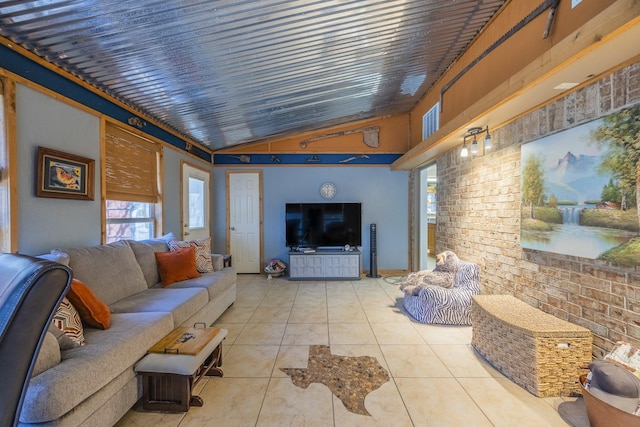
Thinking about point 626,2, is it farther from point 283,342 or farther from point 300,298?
point 300,298

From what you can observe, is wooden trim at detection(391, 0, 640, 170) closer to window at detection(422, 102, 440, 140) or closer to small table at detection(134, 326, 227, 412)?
window at detection(422, 102, 440, 140)

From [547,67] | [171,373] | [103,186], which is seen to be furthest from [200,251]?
[547,67]

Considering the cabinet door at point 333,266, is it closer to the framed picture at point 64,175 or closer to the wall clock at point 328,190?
the wall clock at point 328,190

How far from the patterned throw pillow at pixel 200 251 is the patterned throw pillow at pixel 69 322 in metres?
1.60

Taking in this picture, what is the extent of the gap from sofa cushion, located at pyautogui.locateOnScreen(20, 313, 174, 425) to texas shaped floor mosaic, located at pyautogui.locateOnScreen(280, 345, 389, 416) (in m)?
1.04

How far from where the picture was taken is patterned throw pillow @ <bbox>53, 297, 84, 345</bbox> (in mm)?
1517

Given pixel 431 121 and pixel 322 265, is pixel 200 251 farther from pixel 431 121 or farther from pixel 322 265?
pixel 431 121

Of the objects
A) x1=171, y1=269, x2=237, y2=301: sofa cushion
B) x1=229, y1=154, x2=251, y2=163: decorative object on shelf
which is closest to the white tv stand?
x1=171, y1=269, x2=237, y2=301: sofa cushion

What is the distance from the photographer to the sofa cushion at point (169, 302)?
2188 millimetres

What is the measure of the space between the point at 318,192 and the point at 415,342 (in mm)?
3371

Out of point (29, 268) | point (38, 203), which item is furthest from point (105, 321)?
point (29, 268)

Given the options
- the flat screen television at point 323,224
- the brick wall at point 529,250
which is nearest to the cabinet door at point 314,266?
the flat screen television at point 323,224

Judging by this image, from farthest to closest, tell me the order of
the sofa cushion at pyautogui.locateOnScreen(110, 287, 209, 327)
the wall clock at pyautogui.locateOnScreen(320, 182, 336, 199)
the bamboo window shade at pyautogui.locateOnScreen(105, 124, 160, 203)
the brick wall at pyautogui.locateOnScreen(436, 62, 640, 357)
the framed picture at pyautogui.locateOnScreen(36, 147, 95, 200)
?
the wall clock at pyautogui.locateOnScreen(320, 182, 336, 199) < the bamboo window shade at pyautogui.locateOnScreen(105, 124, 160, 203) < the sofa cushion at pyautogui.locateOnScreen(110, 287, 209, 327) < the framed picture at pyautogui.locateOnScreen(36, 147, 95, 200) < the brick wall at pyautogui.locateOnScreen(436, 62, 640, 357)

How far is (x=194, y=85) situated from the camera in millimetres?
2758
